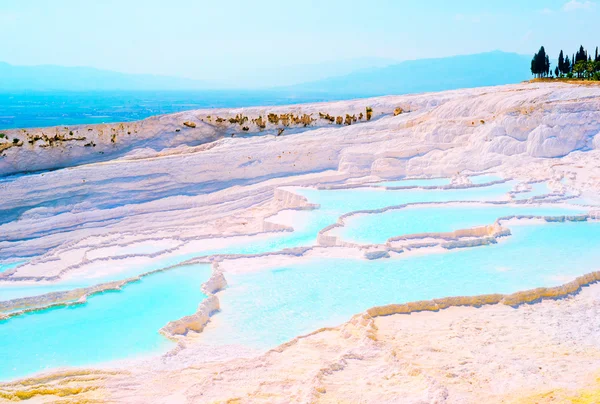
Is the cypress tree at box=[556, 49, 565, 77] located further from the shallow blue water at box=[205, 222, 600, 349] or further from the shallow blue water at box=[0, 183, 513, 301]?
the shallow blue water at box=[205, 222, 600, 349]

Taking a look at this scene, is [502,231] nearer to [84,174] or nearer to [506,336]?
[506,336]

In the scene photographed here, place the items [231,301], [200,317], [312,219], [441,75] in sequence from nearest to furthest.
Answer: [200,317]
[231,301]
[312,219]
[441,75]

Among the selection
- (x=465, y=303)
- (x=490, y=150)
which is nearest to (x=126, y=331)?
(x=465, y=303)

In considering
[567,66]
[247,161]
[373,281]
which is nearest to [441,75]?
[567,66]

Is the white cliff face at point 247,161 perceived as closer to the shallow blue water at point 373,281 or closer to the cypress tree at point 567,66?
the shallow blue water at point 373,281

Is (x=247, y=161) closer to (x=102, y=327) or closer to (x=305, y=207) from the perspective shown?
(x=305, y=207)

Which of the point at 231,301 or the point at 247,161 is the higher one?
the point at 247,161

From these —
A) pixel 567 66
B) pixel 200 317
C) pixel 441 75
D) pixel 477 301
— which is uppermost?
pixel 441 75
